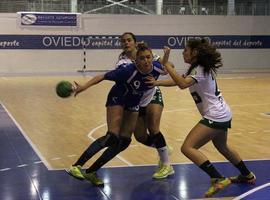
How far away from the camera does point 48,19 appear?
2472 centimetres

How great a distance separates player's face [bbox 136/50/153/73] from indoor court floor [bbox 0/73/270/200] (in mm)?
1430

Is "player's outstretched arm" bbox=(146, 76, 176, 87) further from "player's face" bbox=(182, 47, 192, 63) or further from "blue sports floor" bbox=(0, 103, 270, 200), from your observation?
"blue sports floor" bbox=(0, 103, 270, 200)

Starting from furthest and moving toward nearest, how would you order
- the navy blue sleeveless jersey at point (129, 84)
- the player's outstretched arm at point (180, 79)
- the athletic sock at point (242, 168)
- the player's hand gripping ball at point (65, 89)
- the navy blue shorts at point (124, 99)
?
the athletic sock at point (242, 168) → the navy blue shorts at point (124, 99) → the navy blue sleeveless jersey at point (129, 84) → the player's hand gripping ball at point (65, 89) → the player's outstretched arm at point (180, 79)

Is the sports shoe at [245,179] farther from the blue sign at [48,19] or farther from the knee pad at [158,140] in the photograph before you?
the blue sign at [48,19]

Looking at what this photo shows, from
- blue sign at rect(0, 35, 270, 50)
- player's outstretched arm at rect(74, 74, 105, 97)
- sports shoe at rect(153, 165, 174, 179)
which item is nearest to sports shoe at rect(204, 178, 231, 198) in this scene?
sports shoe at rect(153, 165, 174, 179)

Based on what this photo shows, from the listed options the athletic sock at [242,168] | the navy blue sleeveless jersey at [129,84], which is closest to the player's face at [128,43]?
the navy blue sleeveless jersey at [129,84]

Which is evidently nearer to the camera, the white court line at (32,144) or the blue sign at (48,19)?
the white court line at (32,144)

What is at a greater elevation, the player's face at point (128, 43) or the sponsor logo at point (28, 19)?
the sponsor logo at point (28, 19)

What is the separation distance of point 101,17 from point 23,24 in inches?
147

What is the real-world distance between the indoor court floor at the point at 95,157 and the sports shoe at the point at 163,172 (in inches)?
3.2

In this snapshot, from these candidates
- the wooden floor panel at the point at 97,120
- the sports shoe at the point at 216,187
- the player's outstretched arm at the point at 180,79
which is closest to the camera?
the player's outstretched arm at the point at 180,79

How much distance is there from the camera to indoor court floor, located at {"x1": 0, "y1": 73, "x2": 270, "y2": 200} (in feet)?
20.1

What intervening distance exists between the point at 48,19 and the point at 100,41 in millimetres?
2636

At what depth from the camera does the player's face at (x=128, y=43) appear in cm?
664
